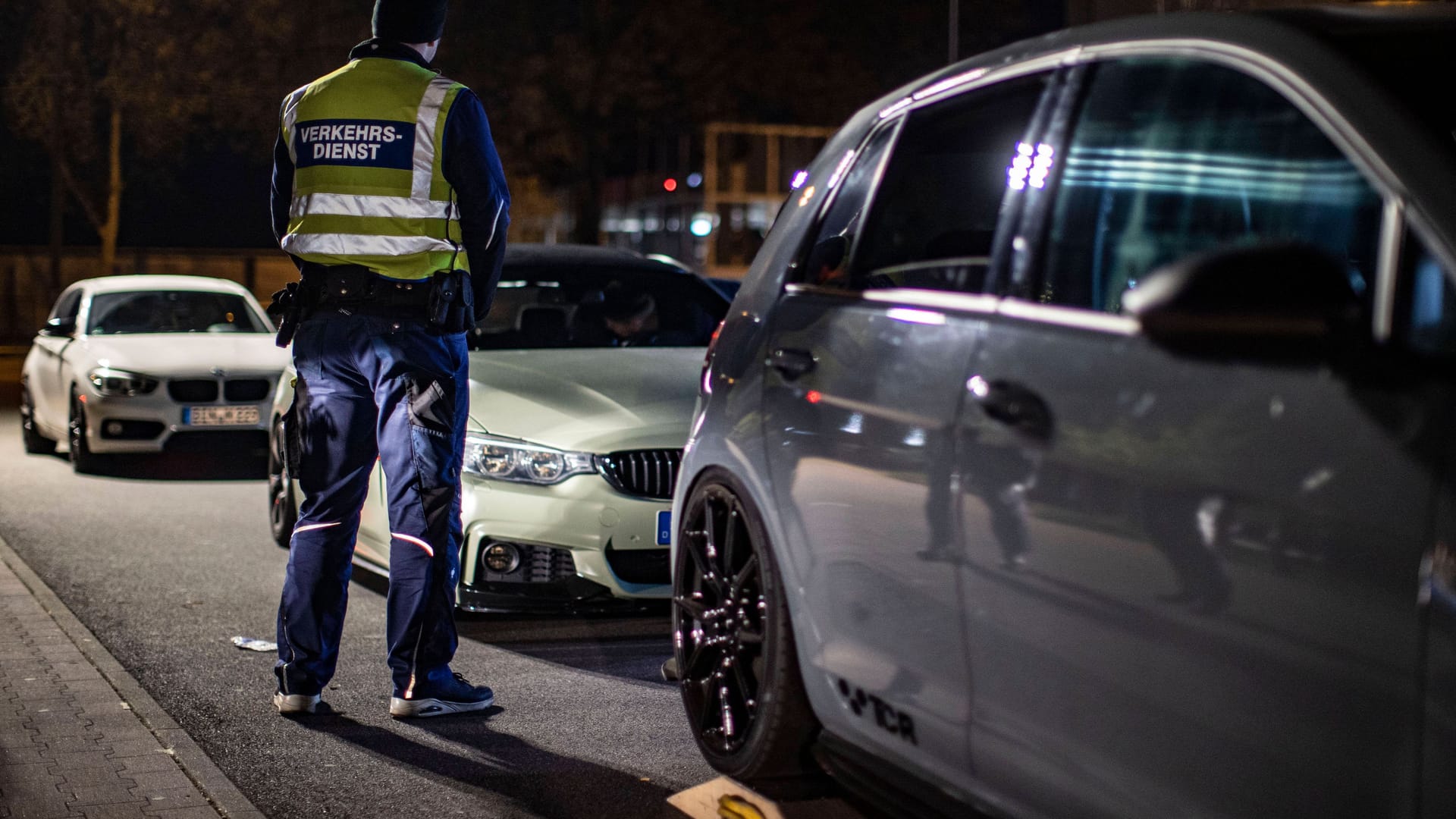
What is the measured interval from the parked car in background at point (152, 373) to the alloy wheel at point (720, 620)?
8462 millimetres

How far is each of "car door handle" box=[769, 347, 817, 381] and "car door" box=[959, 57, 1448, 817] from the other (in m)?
0.77

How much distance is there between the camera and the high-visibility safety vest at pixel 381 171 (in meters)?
5.50

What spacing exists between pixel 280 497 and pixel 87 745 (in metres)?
4.00

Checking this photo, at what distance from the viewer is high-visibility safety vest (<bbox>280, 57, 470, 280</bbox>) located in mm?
5504

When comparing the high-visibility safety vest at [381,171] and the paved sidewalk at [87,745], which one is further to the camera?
the high-visibility safety vest at [381,171]

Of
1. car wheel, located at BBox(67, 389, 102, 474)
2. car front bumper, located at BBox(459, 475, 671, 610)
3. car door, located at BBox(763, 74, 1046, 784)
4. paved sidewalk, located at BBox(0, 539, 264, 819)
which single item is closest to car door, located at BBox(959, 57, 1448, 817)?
car door, located at BBox(763, 74, 1046, 784)

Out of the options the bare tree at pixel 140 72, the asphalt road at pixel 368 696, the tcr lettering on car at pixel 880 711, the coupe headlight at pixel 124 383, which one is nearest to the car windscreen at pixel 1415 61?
the tcr lettering on car at pixel 880 711

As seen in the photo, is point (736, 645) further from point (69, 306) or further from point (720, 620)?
point (69, 306)

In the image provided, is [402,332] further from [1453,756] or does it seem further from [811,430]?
[1453,756]

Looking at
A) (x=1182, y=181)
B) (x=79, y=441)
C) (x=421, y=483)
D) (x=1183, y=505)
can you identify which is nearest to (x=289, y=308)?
(x=421, y=483)

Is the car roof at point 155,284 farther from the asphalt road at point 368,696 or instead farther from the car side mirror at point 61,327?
the asphalt road at point 368,696

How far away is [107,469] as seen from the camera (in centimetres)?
1295

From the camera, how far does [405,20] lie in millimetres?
5633

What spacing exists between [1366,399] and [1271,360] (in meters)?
0.14
